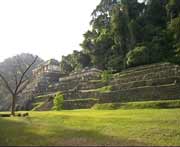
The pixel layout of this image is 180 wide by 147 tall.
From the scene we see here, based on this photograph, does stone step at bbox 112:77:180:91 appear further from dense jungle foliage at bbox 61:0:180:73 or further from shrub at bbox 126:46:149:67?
dense jungle foliage at bbox 61:0:180:73

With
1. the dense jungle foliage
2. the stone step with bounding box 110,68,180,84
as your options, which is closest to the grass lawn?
the stone step with bounding box 110,68,180,84

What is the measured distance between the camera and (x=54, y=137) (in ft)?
58.4

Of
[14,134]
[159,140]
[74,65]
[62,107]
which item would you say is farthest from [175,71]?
[74,65]

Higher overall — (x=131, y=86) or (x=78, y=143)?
(x=131, y=86)

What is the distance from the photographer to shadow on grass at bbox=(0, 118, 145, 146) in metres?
16.3

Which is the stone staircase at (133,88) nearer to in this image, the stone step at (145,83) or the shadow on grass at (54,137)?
the stone step at (145,83)

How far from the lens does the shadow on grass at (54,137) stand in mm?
16281

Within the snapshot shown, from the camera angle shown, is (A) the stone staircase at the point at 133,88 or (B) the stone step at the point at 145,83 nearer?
(A) the stone staircase at the point at 133,88

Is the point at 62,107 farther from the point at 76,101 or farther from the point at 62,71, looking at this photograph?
the point at 62,71

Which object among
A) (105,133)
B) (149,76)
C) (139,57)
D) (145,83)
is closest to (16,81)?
(145,83)

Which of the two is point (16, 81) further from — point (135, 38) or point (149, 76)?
point (135, 38)

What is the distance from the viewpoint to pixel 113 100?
4034cm

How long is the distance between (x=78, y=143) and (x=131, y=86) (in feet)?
84.0

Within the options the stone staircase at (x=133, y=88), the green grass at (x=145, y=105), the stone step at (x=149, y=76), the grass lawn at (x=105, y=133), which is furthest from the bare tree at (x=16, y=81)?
the grass lawn at (x=105, y=133)
